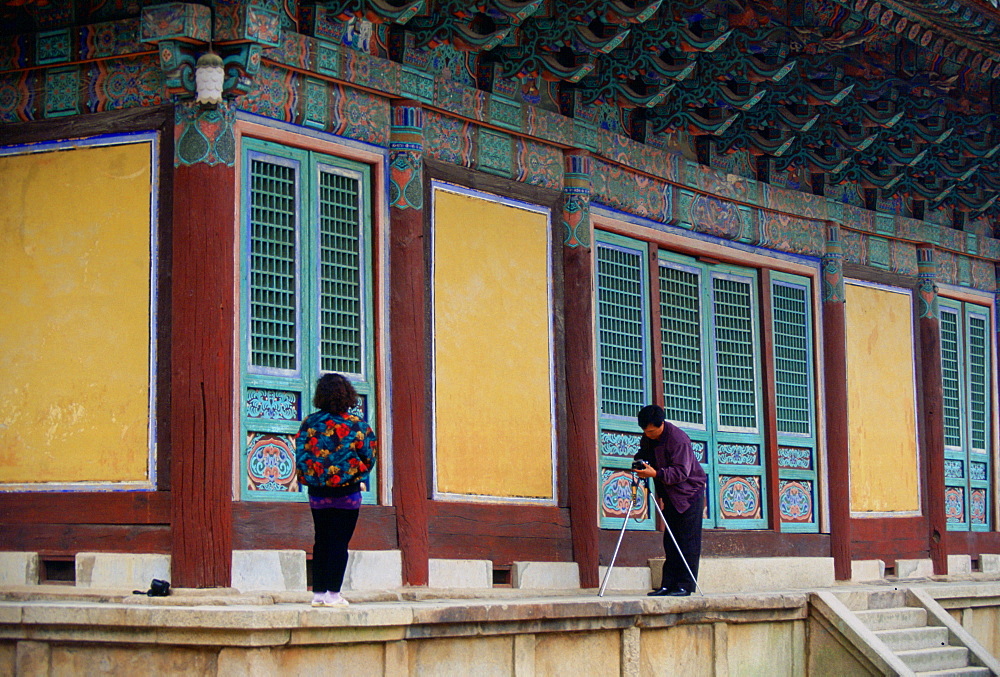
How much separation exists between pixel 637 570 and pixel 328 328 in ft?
12.4

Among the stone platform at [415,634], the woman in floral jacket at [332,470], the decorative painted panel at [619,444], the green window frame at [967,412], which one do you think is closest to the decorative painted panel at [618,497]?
the decorative painted panel at [619,444]

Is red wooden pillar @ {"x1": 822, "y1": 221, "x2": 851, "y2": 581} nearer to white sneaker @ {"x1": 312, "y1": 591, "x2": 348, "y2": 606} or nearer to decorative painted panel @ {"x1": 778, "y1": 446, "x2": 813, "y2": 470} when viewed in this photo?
decorative painted panel @ {"x1": 778, "y1": 446, "x2": 813, "y2": 470}

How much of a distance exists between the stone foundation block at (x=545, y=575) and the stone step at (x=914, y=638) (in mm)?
2320

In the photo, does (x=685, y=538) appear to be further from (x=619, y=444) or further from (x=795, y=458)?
(x=795, y=458)

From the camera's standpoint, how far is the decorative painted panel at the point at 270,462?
10.2 m

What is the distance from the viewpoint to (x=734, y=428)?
48.1ft

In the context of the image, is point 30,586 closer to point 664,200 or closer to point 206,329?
point 206,329

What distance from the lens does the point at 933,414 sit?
55.8ft

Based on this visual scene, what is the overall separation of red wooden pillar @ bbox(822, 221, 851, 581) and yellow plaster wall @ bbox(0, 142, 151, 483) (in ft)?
25.6

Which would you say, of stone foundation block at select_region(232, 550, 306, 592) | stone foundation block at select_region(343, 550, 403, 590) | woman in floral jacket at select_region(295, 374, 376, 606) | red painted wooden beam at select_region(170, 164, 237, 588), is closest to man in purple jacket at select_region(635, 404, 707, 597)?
stone foundation block at select_region(343, 550, 403, 590)

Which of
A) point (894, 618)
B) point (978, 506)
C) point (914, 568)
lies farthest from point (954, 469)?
point (894, 618)

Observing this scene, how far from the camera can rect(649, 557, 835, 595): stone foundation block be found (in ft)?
43.0

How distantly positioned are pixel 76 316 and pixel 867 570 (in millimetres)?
8856

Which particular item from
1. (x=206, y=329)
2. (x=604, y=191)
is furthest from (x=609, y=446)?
(x=206, y=329)
